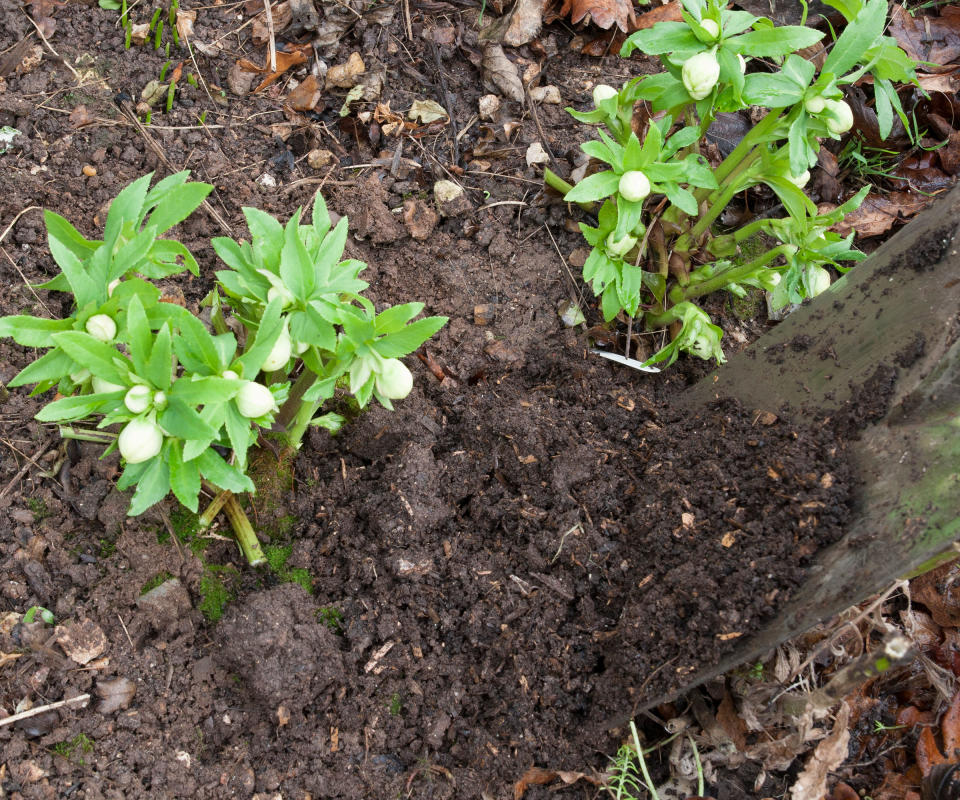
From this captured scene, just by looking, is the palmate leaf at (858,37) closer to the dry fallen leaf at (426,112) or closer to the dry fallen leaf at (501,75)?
the dry fallen leaf at (501,75)

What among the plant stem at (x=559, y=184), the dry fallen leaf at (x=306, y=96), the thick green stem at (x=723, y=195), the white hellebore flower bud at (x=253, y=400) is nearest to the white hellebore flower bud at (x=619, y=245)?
the thick green stem at (x=723, y=195)

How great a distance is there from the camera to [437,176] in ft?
9.27

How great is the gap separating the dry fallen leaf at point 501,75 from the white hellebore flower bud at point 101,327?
6.26ft

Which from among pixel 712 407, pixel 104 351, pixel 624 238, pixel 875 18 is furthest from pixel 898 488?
pixel 104 351

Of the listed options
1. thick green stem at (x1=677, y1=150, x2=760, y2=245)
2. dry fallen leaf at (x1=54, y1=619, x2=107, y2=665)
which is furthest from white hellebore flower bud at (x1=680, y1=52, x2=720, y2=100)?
dry fallen leaf at (x1=54, y1=619, x2=107, y2=665)

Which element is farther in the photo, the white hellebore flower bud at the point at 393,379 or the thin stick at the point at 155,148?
the thin stick at the point at 155,148

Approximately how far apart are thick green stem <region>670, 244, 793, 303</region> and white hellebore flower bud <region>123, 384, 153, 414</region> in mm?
1721

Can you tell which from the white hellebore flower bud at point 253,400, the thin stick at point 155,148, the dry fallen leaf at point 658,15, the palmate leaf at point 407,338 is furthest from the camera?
the dry fallen leaf at point 658,15

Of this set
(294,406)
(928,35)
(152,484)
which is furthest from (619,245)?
(928,35)

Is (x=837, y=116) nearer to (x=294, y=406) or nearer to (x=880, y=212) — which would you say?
(x=880, y=212)

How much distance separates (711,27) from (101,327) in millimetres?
1618

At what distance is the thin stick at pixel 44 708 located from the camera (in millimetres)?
1744

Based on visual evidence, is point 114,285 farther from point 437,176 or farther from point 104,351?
point 437,176

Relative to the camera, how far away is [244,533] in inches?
83.2
